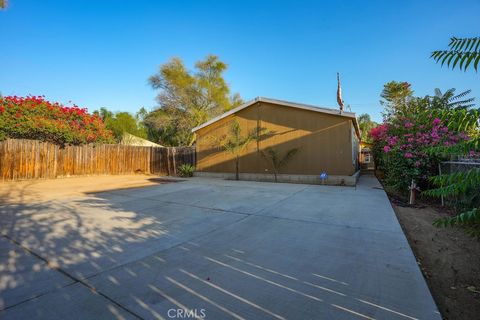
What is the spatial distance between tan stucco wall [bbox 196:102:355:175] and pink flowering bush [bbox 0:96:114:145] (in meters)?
7.34

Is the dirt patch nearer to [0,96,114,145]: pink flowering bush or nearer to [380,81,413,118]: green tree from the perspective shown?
[380,81,413,118]: green tree

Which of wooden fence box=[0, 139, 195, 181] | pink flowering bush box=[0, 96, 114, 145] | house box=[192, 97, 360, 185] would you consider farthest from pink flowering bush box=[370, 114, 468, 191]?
pink flowering bush box=[0, 96, 114, 145]

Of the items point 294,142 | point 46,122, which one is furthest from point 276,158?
point 46,122

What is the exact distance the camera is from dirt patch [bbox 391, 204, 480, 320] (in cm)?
211

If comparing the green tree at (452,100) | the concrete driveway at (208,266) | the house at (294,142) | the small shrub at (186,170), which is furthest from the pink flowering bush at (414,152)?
the small shrub at (186,170)

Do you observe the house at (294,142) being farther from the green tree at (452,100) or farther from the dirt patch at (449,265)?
the dirt patch at (449,265)

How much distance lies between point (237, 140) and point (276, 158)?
2076 millimetres

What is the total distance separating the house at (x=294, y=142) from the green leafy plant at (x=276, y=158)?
0.15m

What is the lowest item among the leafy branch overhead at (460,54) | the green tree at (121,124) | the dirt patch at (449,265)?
the dirt patch at (449,265)

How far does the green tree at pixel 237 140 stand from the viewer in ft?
37.3

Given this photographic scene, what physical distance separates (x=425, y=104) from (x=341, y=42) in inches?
205

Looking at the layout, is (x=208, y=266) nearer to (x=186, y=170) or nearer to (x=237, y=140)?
(x=237, y=140)

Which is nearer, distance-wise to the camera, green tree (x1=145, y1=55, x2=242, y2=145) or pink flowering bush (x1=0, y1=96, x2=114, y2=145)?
pink flowering bush (x1=0, y1=96, x2=114, y2=145)

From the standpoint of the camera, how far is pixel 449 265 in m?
2.94
